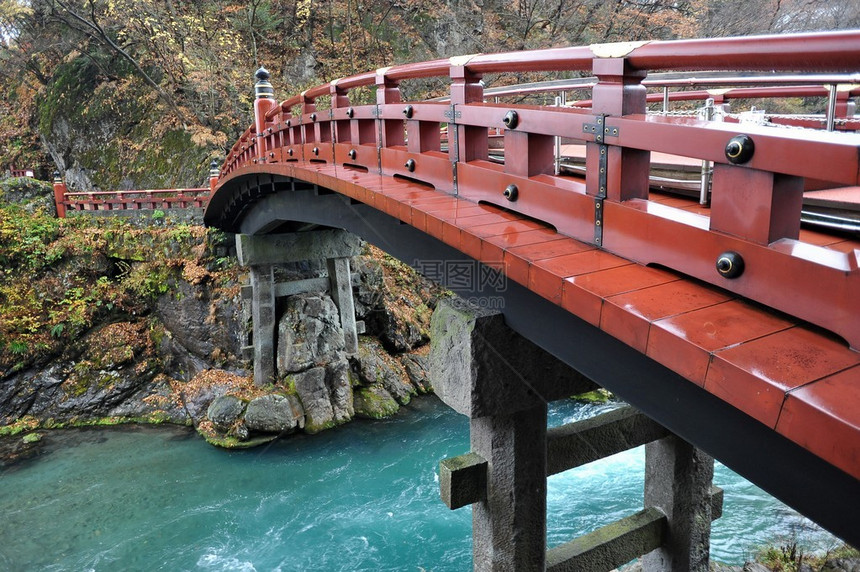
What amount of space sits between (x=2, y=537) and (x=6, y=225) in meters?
8.22

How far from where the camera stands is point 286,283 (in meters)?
12.7

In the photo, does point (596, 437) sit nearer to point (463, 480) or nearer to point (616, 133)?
point (463, 480)

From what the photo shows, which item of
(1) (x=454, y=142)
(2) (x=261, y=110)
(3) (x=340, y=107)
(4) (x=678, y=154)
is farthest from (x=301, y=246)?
(4) (x=678, y=154)

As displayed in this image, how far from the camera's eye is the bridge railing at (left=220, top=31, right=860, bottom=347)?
5.88 feet

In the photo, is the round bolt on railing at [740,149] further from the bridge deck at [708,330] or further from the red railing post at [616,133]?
the red railing post at [616,133]

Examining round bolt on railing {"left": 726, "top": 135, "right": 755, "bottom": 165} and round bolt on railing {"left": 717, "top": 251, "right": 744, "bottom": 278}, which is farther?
round bolt on railing {"left": 717, "top": 251, "right": 744, "bottom": 278}

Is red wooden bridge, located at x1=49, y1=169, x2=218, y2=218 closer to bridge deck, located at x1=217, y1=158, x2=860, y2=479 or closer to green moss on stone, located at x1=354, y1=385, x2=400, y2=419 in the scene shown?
green moss on stone, located at x1=354, y1=385, x2=400, y2=419

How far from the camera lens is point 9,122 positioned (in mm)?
20797

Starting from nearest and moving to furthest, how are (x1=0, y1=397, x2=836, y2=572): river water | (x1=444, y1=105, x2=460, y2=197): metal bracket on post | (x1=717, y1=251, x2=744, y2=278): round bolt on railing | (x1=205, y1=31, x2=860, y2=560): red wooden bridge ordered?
1. (x1=205, y1=31, x2=860, y2=560): red wooden bridge
2. (x1=717, y1=251, x2=744, y2=278): round bolt on railing
3. (x1=444, y1=105, x2=460, y2=197): metal bracket on post
4. (x1=0, y1=397, x2=836, y2=572): river water

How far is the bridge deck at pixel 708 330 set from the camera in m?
1.55

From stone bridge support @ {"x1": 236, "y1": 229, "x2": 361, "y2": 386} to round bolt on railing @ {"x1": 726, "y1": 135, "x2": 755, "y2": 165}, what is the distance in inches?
429

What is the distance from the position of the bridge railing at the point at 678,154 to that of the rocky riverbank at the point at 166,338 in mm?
8649

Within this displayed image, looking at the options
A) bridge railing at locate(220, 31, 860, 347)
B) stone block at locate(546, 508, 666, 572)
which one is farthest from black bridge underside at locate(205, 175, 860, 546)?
stone block at locate(546, 508, 666, 572)

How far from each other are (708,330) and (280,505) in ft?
29.8
